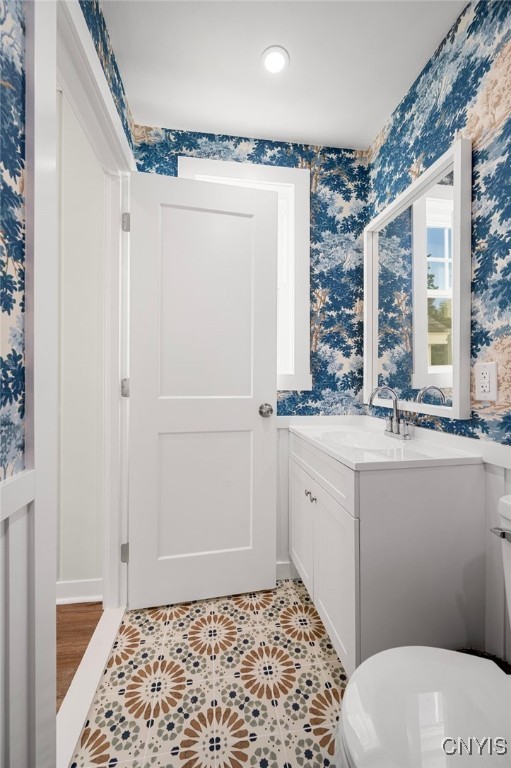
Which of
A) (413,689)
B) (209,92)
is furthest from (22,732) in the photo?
(209,92)

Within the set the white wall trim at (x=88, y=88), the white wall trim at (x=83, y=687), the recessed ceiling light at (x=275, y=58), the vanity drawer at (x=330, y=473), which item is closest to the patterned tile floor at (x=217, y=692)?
the white wall trim at (x=83, y=687)

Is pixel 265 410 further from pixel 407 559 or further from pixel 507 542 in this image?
pixel 507 542

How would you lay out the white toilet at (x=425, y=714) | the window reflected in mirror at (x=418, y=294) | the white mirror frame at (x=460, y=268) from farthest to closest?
1. the window reflected in mirror at (x=418, y=294)
2. the white mirror frame at (x=460, y=268)
3. the white toilet at (x=425, y=714)

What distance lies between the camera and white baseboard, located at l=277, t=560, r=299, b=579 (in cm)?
201

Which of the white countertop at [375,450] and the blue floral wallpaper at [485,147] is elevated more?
the blue floral wallpaper at [485,147]

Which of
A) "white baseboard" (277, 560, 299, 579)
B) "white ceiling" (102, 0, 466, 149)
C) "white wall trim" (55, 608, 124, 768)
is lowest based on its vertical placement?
"white wall trim" (55, 608, 124, 768)

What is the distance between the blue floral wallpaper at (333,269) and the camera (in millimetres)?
2098

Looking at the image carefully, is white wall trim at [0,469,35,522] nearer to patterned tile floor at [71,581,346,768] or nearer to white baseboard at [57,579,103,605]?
patterned tile floor at [71,581,346,768]

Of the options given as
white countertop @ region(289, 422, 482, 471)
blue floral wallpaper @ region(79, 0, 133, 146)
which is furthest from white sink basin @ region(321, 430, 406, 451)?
blue floral wallpaper @ region(79, 0, 133, 146)

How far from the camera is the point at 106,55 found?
1416 mm

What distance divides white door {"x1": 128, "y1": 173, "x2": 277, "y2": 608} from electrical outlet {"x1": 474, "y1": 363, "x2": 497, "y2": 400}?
94cm

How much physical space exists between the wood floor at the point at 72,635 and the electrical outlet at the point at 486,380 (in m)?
1.84

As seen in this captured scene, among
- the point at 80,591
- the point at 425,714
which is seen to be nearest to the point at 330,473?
the point at 425,714

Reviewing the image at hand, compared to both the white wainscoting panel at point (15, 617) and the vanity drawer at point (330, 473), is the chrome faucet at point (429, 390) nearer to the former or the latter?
the vanity drawer at point (330, 473)
